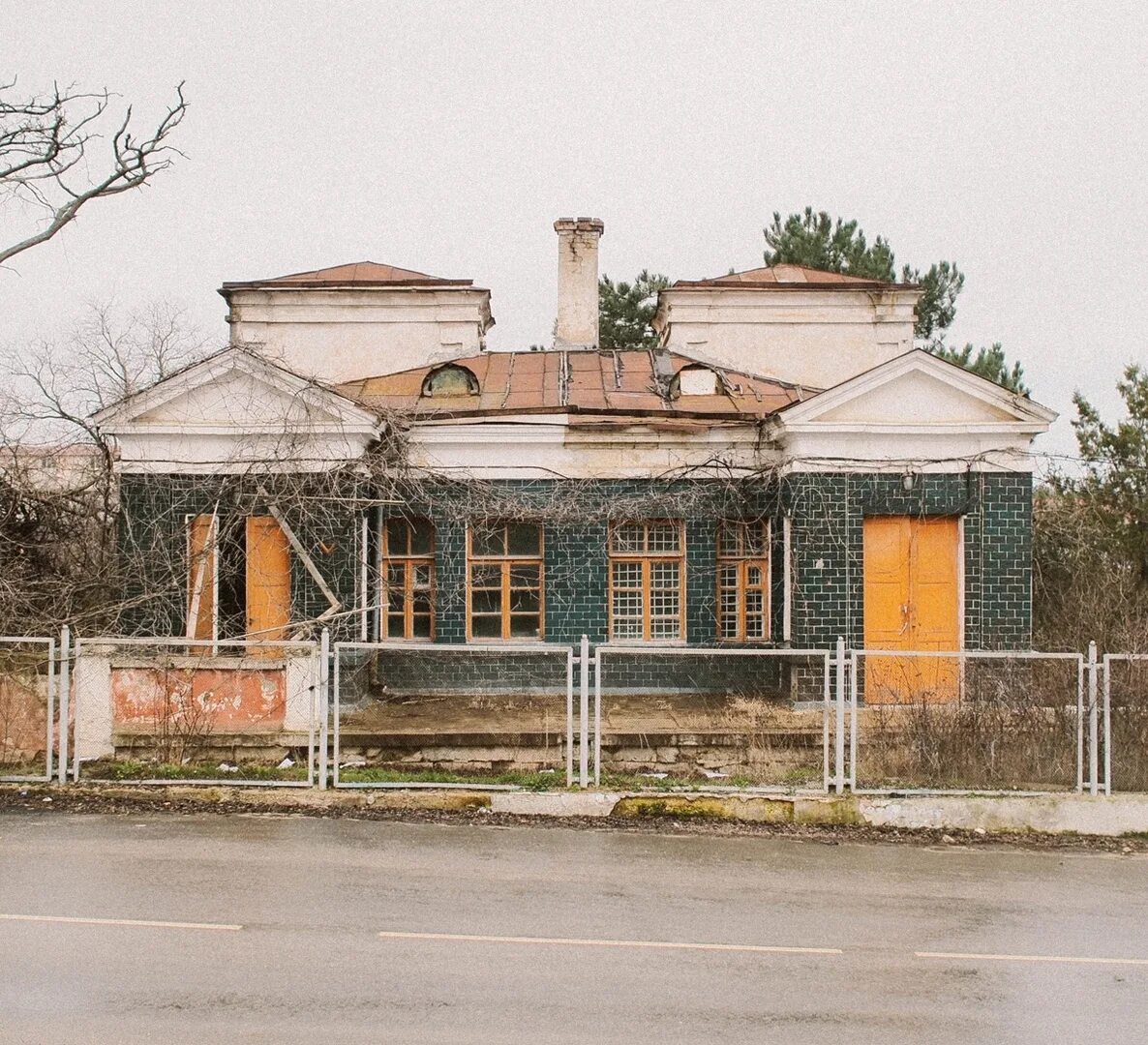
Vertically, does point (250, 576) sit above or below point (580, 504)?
below

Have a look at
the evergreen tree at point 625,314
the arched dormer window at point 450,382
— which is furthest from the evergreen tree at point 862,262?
the arched dormer window at point 450,382

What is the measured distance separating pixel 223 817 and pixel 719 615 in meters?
8.49

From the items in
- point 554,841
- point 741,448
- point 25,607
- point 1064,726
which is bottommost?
point 554,841

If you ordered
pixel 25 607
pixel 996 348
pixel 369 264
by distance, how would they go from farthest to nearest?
pixel 996 348, pixel 369 264, pixel 25 607

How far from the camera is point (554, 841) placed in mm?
9711

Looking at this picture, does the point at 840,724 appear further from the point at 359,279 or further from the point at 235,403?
the point at 359,279

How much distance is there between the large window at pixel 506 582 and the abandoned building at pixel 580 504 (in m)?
0.03

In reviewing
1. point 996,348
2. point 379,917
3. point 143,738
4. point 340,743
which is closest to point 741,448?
point 340,743

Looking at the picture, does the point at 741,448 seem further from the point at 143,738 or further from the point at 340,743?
the point at 143,738

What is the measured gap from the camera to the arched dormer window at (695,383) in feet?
56.9

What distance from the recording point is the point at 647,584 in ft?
55.2

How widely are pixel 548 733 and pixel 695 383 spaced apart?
729 centimetres

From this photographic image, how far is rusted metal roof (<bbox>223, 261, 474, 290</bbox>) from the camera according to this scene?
70.1ft

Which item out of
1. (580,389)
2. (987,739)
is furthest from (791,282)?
(987,739)
